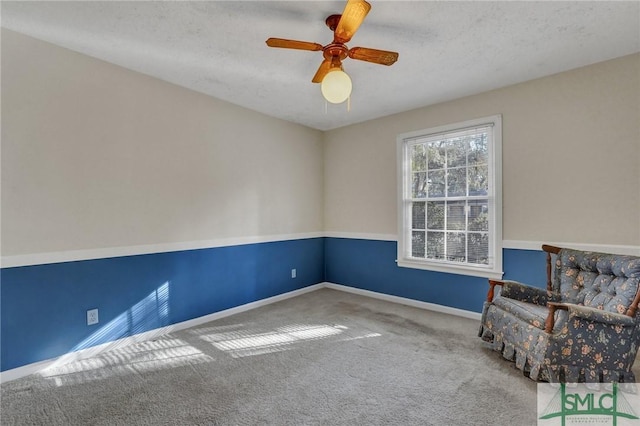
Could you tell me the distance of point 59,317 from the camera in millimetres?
2461

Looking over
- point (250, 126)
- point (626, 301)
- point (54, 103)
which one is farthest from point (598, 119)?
point (54, 103)

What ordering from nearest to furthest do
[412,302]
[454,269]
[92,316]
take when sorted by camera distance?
[92,316], [454,269], [412,302]

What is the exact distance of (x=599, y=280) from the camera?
93.7 inches

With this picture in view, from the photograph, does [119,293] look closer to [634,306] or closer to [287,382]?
[287,382]

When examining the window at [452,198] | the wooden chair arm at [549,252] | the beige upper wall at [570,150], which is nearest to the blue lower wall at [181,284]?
the window at [452,198]

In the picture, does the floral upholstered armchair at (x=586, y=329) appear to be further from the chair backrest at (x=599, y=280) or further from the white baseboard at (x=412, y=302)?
the white baseboard at (x=412, y=302)

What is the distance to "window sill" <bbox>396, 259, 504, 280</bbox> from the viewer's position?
133 inches

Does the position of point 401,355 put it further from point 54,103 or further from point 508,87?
point 54,103

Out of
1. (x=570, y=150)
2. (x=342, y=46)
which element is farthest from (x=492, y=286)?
(x=342, y=46)

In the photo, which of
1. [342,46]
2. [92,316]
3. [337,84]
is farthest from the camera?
[92,316]

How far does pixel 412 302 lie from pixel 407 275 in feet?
1.17

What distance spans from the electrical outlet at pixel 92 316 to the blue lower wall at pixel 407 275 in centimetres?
316

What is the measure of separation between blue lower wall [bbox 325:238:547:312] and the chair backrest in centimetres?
48

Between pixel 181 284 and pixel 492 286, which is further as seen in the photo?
pixel 181 284
